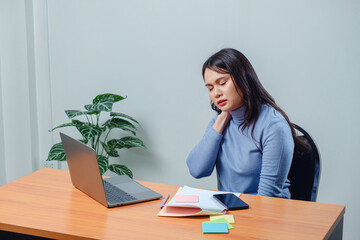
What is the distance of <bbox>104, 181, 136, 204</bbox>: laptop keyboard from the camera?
5.16 feet

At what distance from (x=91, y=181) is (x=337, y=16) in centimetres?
171

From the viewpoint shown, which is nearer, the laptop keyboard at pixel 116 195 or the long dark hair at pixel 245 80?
the laptop keyboard at pixel 116 195

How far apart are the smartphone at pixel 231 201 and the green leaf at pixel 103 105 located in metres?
1.28

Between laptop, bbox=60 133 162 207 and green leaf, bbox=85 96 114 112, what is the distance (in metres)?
0.97

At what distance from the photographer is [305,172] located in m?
1.84

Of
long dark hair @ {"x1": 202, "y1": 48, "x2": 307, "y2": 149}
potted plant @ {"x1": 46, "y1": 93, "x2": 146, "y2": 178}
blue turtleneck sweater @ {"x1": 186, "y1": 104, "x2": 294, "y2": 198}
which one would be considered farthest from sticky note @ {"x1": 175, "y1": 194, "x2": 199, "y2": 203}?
potted plant @ {"x1": 46, "y1": 93, "x2": 146, "y2": 178}

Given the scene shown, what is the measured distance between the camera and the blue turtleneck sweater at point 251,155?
177cm

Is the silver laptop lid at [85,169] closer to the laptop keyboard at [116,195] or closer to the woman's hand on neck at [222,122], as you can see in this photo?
the laptop keyboard at [116,195]

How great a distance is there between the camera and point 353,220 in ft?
8.51

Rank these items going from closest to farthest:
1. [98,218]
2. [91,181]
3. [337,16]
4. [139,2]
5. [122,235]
Result: [122,235]
[98,218]
[91,181]
[337,16]
[139,2]

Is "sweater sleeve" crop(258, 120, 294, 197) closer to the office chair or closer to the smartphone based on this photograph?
the office chair

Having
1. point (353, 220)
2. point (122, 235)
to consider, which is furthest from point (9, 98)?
point (353, 220)

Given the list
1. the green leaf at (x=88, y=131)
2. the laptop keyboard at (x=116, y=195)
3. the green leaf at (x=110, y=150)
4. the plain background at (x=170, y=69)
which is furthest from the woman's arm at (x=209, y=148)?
the green leaf at (x=110, y=150)

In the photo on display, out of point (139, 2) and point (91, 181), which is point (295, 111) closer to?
point (139, 2)
